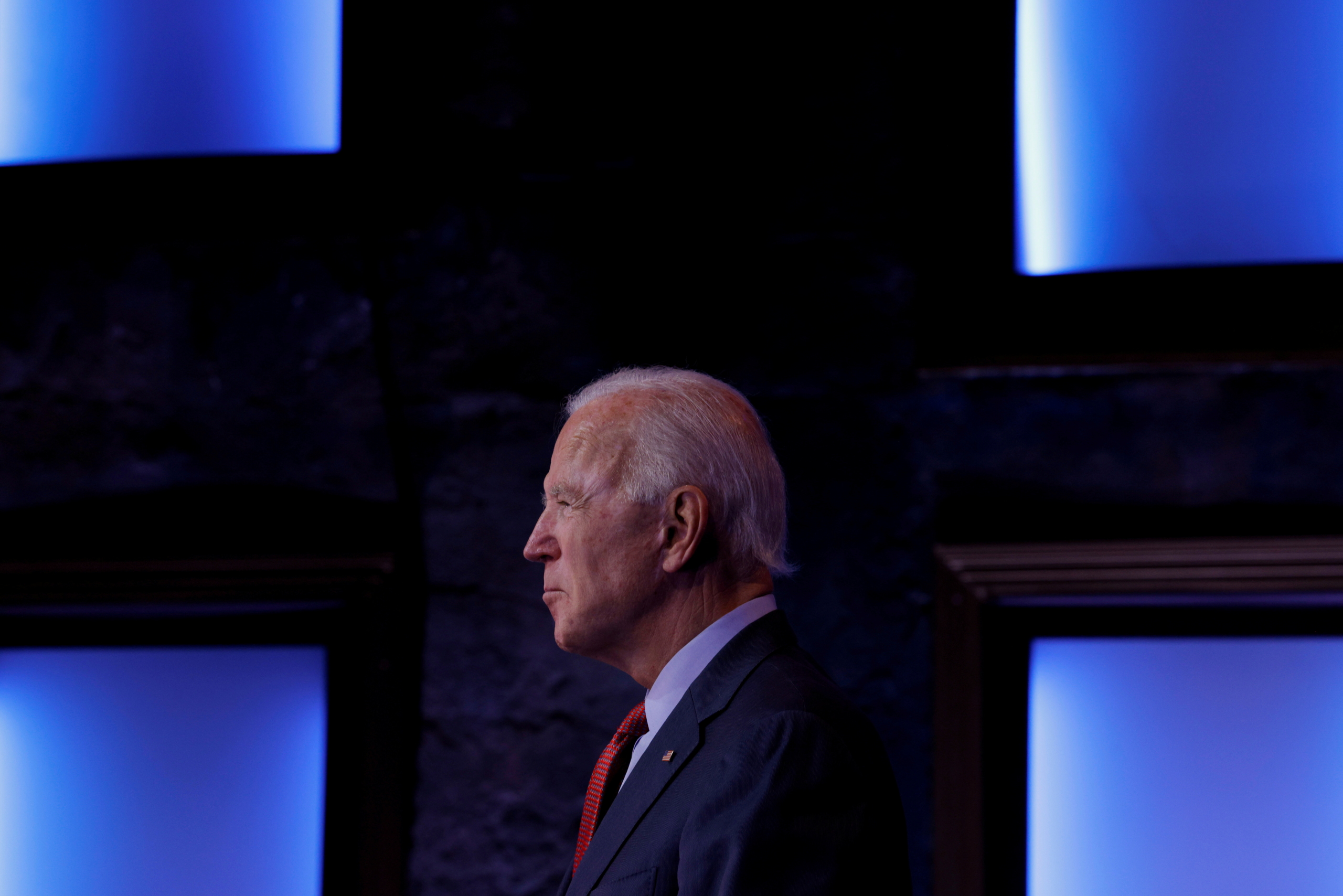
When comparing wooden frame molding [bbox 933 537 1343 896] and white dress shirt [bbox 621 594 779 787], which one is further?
wooden frame molding [bbox 933 537 1343 896]

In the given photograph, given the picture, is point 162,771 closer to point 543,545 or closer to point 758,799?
point 543,545

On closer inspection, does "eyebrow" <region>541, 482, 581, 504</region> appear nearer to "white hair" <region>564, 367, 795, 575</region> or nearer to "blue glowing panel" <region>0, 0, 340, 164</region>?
"white hair" <region>564, 367, 795, 575</region>

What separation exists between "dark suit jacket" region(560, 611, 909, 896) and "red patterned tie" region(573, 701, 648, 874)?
114 millimetres

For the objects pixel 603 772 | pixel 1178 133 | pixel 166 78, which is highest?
pixel 166 78

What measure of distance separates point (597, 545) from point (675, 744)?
296mm

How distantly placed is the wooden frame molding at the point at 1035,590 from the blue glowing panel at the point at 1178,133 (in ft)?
2.17

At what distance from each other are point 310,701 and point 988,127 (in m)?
2.06

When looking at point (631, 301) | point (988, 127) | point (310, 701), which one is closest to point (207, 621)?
point (310, 701)

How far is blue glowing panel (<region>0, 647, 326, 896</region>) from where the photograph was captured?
2.50 meters

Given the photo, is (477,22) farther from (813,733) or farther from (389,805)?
(813,733)

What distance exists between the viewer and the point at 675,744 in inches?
54.0

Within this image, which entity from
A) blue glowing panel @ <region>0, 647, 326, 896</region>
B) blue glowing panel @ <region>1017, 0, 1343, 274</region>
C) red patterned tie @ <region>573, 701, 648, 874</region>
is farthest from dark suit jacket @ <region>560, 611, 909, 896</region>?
blue glowing panel @ <region>1017, 0, 1343, 274</region>

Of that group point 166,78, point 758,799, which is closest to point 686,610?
point 758,799

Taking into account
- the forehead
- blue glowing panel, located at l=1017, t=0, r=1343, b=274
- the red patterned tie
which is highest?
blue glowing panel, located at l=1017, t=0, r=1343, b=274
